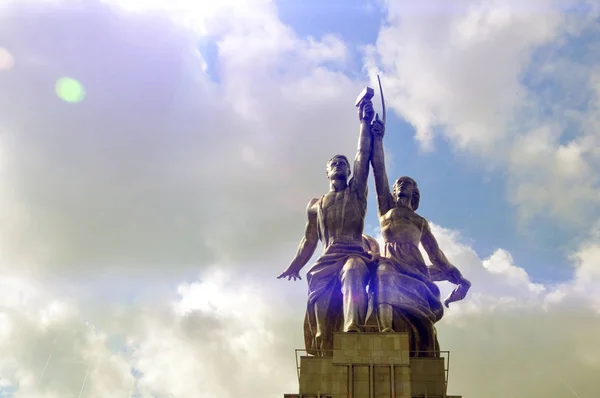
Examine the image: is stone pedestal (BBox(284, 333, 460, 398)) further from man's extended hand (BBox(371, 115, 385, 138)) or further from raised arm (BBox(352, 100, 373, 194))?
man's extended hand (BBox(371, 115, 385, 138))

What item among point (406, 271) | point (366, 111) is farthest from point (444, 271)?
point (366, 111)

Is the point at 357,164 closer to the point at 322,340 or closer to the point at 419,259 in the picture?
the point at 419,259

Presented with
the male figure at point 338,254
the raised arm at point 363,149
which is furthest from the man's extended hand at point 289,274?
the raised arm at point 363,149

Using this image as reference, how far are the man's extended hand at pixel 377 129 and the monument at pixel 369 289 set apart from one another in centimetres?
4

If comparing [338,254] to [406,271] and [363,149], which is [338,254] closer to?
[406,271]

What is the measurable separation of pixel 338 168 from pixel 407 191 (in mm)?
2861

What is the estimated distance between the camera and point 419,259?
24.6 meters

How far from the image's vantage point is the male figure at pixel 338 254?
898 inches

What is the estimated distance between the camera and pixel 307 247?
1033 inches

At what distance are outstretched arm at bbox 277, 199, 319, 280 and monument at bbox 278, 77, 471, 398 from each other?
4 centimetres

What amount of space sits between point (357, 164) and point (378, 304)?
240 inches

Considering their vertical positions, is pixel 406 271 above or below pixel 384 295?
above

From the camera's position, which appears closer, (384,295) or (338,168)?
(384,295)

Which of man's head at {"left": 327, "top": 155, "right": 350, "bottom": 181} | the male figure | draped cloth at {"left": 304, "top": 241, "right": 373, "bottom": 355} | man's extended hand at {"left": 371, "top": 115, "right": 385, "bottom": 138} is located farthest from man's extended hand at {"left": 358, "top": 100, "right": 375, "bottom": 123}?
draped cloth at {"left": 304, "top": 241, "right": 373, "bottom": 355}
